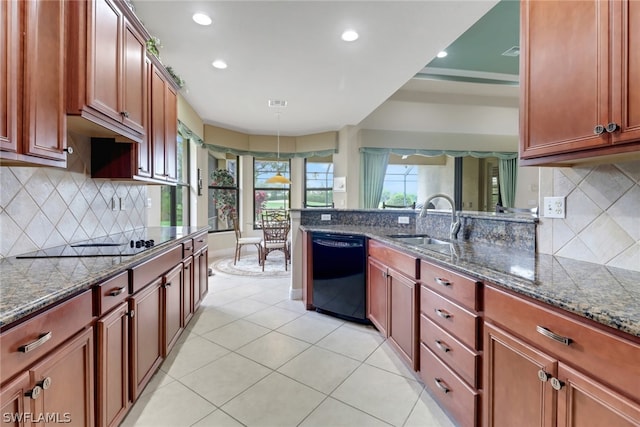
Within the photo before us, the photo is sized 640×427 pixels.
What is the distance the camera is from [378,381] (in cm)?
193

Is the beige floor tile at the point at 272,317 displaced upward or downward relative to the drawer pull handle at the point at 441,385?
downward

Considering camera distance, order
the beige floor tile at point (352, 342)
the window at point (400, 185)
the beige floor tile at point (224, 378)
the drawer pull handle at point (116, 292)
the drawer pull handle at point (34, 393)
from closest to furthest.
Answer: the drawer pull handle at point (34, 393)
the drawer pull handle at point (116, 292)
the beige floor tile at point (224, 378)
the beige floor tile at point (352, 342)
the window at point (400, 185)

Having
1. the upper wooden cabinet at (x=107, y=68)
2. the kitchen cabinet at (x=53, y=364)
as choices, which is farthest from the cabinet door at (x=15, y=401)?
the upper wooden cabinet at (x=107, y=68)

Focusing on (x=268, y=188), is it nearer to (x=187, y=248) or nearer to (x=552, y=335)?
(x=187, y=248)

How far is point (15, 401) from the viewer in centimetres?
84

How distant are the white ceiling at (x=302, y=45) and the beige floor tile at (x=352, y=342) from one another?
2.78 metres

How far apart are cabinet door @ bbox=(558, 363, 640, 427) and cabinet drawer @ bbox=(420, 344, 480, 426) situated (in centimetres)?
45

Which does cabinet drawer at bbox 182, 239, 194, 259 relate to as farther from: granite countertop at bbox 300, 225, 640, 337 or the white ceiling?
the white ceiling

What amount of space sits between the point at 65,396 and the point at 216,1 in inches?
107

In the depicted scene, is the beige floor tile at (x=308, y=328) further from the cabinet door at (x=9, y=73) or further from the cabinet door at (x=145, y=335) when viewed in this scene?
the cabinet door at (x=9, y=73)

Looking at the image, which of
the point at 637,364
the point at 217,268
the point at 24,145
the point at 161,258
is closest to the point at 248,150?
the point at 217,268

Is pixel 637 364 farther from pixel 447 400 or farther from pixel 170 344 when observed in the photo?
pixel 170 344

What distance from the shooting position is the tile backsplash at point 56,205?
1.52m

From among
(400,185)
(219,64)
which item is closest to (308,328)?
(219,64)
